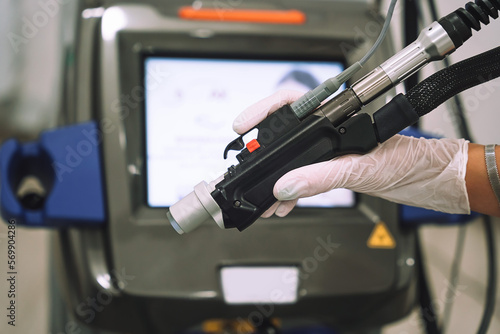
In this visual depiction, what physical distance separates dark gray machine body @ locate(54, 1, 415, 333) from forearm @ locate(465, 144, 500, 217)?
390mm

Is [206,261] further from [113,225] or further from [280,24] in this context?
[280,24]

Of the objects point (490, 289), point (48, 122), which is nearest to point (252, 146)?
point (490, 289)

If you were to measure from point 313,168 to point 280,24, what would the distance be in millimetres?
589

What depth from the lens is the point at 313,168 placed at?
573 millimetres

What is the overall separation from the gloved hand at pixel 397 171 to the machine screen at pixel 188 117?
14.9 inches

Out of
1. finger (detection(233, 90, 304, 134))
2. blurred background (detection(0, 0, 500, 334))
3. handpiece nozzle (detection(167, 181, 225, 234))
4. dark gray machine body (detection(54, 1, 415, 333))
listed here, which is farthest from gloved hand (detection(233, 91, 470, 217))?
dark gray machine body (detection(54, 1, 415, 333))

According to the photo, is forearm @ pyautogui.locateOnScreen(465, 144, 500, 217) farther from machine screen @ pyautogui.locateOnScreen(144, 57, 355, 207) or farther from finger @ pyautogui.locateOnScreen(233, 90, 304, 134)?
machine screen @ pyautogui.locateOnScreen(144, 57, 355, 207)

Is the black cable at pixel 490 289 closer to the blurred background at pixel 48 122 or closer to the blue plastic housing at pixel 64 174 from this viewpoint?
the blurred background at pixel 48 122

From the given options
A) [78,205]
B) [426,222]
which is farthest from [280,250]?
[78,205]

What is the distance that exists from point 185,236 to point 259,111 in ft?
1.51

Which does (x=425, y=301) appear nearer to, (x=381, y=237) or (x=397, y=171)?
(x=381, y=237)

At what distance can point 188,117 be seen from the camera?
1000mm

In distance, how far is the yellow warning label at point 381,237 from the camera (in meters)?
1.03

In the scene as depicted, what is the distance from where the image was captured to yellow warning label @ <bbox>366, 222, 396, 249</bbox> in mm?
1027
